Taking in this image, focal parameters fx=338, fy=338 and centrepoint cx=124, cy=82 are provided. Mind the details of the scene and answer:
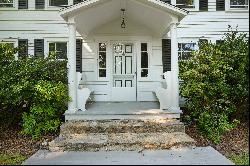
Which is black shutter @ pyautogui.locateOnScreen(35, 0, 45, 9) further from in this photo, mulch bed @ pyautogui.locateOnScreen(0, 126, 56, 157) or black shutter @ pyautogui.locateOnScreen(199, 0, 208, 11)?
black shutter @ pyautogui.locateOnScreen(199, 0, 208, 11)

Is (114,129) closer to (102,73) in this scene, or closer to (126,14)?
(102,73)

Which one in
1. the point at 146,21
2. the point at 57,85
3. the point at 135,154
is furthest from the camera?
the point at 146,21

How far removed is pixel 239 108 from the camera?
955 cm

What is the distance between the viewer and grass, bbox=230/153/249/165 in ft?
21.8

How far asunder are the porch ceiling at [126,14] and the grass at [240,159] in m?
3.97

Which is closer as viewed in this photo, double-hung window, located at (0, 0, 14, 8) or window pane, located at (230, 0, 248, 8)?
double-hung window, located at (0, 0, 14, 8)

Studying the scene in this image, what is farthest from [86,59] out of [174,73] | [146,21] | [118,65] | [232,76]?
[232,76]

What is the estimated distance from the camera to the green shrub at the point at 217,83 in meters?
9.08

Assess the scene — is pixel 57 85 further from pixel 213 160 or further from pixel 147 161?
pixel 213 160

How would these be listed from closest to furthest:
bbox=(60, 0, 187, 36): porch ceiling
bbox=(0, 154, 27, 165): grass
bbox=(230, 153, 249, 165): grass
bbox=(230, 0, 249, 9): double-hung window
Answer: bbox=(230, 153, 249, 165): grass → bbox=(0, 154, 27, 165): grass → bbox=(60, 0, 187, 36): porch ceiling → bbox=(230, 0, 249, 9): double-hung window

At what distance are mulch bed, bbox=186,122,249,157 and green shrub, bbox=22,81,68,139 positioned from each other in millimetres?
3565

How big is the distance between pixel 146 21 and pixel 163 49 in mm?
1475

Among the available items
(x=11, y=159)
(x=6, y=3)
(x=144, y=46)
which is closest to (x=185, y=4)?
(x=144, y=46)

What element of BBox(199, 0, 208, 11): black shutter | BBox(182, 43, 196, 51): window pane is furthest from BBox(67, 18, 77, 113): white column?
BBox(199, 0, 208, 11): black shutter
